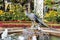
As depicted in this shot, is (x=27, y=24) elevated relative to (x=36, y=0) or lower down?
lower down

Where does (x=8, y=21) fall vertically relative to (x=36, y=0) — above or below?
below

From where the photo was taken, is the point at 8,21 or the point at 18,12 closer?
the point at 8,21

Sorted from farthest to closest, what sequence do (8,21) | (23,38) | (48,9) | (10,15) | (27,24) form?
(48,9)
(10,15)
(8,21)
(27,24)
(23,38)

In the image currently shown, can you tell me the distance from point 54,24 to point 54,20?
34.8 inches

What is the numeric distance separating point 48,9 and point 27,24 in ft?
9.27

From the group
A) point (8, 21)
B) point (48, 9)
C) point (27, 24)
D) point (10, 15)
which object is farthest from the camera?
point (48, 9)

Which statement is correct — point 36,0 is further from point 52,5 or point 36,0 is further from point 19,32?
point 19,32

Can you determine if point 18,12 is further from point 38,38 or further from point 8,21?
point 38,38

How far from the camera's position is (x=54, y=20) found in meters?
11.7

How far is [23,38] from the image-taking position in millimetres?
7766

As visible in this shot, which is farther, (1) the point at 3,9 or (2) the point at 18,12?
(1) the point at 3,9

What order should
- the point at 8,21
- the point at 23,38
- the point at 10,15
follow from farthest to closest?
the point at 10,15
the point at 8,21
the point at 23,38

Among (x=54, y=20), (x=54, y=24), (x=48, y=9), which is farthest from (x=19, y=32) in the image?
(x=48, y=9)

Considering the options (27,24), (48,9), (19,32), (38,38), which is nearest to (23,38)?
(38,38)
